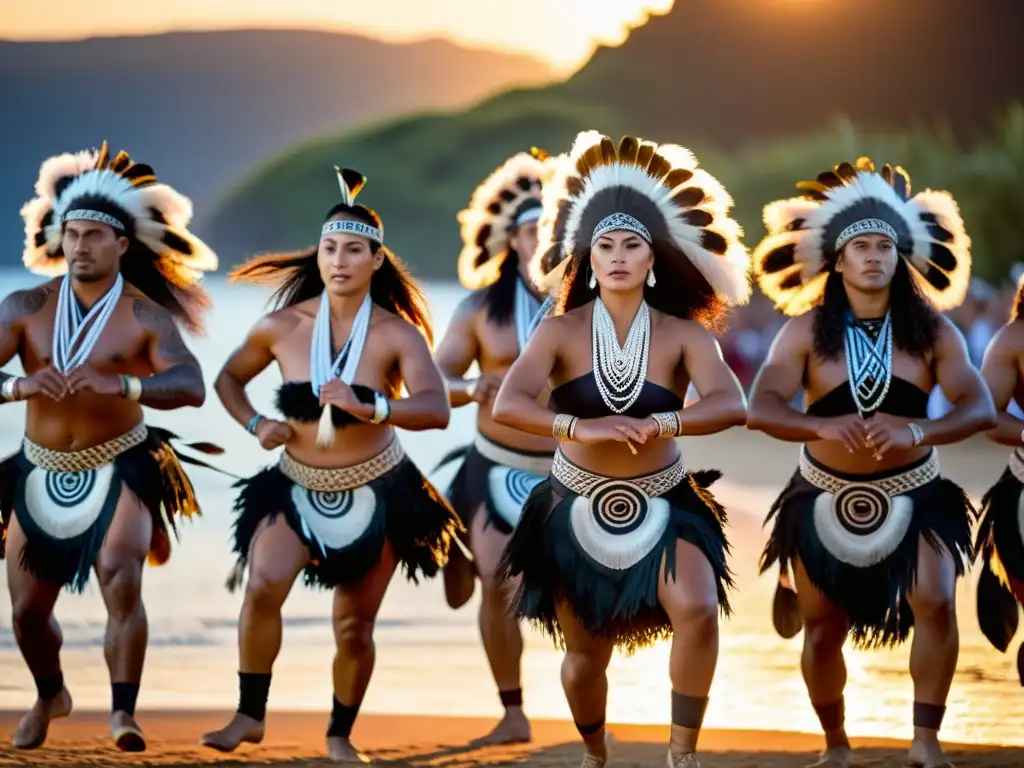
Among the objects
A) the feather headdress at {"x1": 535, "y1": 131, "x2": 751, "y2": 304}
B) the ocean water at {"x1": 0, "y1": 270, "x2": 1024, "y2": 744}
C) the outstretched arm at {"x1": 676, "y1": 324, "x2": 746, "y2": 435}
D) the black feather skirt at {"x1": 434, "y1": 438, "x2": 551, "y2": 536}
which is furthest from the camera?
the ocean water at {"x1": 0, "y1": 270, "x2": 1024, "y2": 744}

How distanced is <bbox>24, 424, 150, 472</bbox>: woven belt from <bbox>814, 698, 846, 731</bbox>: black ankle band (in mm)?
2097

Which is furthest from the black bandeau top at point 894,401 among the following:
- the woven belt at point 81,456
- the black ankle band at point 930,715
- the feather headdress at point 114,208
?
the woven belt at point 81,456

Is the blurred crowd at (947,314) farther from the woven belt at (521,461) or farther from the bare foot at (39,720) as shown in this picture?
the bare foot at (39,720)

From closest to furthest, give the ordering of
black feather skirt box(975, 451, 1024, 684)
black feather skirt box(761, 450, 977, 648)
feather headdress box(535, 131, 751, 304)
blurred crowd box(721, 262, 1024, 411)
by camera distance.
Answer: feather headdress box(535, 131, 751, 304) < black feather skirt box(761, 450, 977, 648) < black feather skirt box(975, 451, 1024, 684) < blurred crowd box(721, 262, 1024, 411)

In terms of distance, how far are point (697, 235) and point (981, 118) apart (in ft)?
69.1

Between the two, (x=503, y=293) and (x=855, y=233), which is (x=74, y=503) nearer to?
(x=503, y=293)

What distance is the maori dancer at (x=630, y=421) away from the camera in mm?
4621

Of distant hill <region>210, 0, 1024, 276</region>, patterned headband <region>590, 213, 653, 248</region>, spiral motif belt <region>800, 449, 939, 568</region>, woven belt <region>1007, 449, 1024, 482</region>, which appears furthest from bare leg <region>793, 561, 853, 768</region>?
distant hill <region>210, 0, 1024, 276</region>

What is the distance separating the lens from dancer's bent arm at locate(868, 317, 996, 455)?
4916 mm

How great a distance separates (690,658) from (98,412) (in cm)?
194

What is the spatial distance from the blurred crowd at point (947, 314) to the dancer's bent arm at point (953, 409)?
7033 mm

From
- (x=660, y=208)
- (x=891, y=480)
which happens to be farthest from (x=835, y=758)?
(x=660, y=208)

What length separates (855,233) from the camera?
17.4 feet

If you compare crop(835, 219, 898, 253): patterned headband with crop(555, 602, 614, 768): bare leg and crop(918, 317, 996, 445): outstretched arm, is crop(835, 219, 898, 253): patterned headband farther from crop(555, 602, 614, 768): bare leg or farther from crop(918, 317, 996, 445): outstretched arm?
crop(555, 602, 614, 768): bare leg
